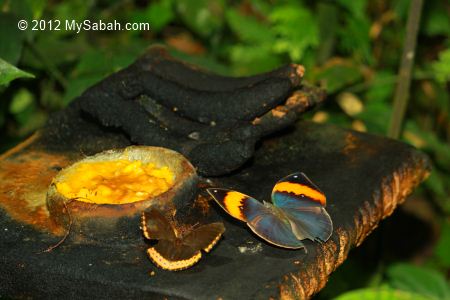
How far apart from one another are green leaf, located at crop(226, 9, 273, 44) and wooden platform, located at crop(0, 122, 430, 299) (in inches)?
41.5

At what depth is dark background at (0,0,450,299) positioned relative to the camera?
3623 millimetres

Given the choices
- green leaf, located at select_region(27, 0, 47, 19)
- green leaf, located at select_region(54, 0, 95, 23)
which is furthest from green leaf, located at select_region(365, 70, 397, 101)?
green leaf, located at select_region(27, 0, 47, 19)

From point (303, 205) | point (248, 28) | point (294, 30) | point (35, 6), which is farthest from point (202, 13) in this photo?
point (303, 205)

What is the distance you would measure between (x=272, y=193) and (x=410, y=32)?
1.46 meters

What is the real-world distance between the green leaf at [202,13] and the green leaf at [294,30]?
1.50ft

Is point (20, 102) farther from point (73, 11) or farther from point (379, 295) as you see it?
point (379, 295)

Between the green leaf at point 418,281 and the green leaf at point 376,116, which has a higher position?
the green leaf at point 376,116

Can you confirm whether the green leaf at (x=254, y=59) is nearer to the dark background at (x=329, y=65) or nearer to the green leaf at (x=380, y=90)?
the dark background at (x=329, y=65)

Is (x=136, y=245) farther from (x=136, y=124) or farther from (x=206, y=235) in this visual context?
(x=136, y=124)

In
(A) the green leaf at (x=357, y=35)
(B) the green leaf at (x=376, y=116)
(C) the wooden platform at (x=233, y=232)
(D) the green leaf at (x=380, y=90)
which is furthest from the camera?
(D) the green leaf at (x=380, y=90)

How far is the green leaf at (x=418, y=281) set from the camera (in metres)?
3.62

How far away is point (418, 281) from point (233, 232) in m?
1.71

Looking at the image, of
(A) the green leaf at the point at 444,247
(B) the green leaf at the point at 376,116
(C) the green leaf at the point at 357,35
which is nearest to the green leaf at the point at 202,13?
(C) the green leaf at the point at 357,35

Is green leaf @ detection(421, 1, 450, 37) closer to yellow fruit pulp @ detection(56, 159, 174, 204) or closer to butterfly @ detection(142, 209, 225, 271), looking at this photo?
yellow fruit pulp @ detection(56, 159, 174, 204)
